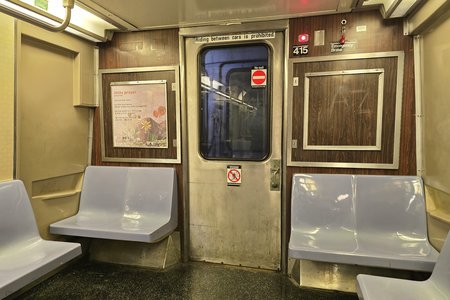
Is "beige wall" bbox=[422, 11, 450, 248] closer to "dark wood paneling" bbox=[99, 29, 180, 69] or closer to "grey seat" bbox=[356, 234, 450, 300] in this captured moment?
"grey seat" bbox=[356, 234, 450, 300]

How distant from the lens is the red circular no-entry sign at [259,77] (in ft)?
9.53

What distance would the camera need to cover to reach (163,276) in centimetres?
285

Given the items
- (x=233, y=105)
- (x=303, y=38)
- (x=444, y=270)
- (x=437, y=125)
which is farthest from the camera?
(x=233, y=105)

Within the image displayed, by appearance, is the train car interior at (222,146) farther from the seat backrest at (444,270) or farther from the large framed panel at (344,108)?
the seat backrest at (444,270)

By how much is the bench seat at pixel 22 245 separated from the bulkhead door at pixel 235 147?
130 cm

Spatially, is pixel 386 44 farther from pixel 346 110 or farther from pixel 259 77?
pixel 259 77

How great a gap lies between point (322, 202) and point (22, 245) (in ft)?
8.05

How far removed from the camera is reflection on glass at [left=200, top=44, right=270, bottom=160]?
2.95m

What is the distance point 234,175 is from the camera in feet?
9.85

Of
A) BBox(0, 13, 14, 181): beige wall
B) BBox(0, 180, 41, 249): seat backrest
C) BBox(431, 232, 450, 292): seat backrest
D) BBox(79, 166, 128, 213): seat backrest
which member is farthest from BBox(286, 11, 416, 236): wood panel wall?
BBox(0, 180, 41, 249): seat backrest

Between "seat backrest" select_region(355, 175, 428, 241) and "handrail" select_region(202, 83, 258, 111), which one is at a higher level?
"handrail" select_region(202, 83, 258, 111)

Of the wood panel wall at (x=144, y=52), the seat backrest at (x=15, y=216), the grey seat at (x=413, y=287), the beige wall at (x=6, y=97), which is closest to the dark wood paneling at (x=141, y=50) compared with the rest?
the wood panel wall at (x=144, y=52)

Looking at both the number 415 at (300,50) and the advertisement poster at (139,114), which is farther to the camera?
the advertisement poster at (139,114)

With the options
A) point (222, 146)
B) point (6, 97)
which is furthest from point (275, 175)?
point (6, 97)
